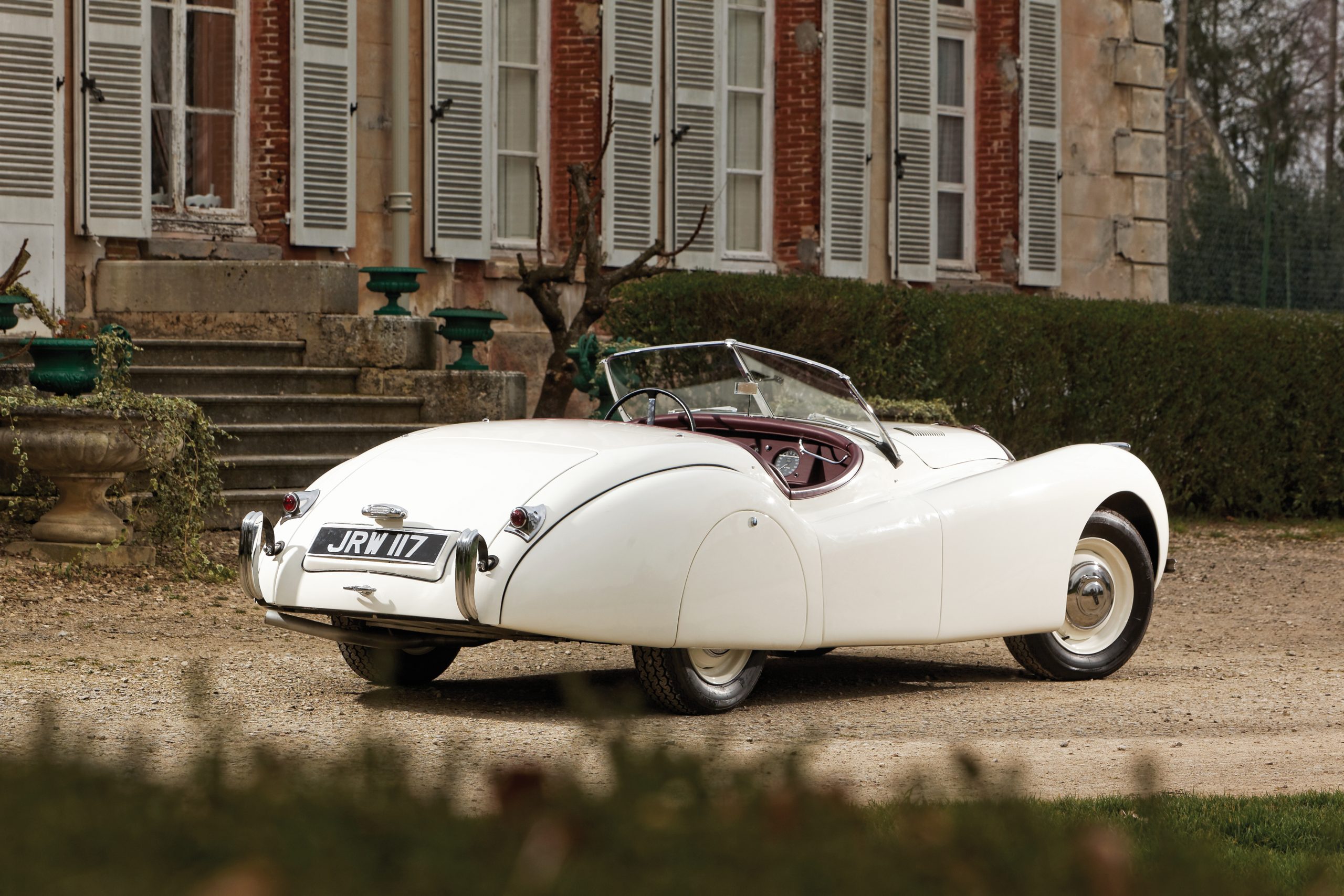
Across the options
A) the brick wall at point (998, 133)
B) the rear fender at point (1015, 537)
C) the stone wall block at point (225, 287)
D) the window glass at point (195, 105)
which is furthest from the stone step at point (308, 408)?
the brick wall at point (998, 133)

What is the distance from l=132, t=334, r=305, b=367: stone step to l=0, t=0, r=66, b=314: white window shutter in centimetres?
97

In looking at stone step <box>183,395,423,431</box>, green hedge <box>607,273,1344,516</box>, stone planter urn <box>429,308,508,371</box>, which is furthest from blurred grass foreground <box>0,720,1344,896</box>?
green hedge <box>607,273,1344,516</box>

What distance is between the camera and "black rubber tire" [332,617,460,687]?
668cm

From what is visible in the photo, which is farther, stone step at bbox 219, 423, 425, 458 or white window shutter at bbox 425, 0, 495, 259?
white window shutter at bbox 425, 0, 495, 259

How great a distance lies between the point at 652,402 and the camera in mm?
7133

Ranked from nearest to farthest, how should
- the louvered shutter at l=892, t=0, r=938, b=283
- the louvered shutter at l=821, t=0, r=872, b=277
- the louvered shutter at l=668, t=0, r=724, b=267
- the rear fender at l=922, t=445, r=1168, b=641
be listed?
the rear fender at l=922, t=445, r=1168, b=641, the louvered shutter at l=668, t=0, r=724, b=267, the louvered shutter at l=821, t=0, r=872, b=277, the louvered shutter at l=892, t=0, r=938, b=283

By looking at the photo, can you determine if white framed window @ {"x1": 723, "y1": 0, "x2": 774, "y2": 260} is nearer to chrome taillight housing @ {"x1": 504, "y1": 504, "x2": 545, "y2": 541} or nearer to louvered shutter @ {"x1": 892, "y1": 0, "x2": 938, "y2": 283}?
louvered shutter @ {"x1": 892, "y1": 0, "x2": 938, "y2": 283}

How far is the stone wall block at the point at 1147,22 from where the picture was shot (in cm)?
1841

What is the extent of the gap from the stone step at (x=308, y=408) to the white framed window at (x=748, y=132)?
480 cm

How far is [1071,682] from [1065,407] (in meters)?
7.28

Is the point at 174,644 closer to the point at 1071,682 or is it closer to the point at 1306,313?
the point at 1071,682

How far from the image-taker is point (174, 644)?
25.1ft

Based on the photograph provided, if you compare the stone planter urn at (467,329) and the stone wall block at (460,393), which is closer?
the stone wall block at (460,393)

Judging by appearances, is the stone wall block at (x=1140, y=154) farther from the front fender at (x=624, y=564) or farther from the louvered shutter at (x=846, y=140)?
the front fender at (x=624, y=564)
